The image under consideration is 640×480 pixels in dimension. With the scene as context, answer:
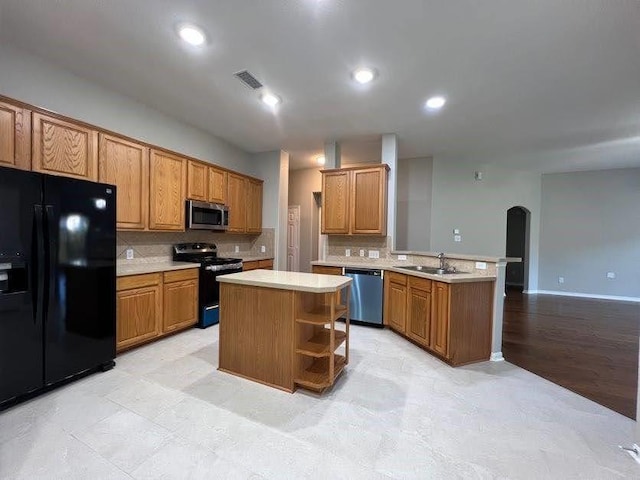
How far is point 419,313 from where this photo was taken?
3186 millimetres

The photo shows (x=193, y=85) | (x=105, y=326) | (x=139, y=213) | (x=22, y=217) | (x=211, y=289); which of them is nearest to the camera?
(x=22, y=217)

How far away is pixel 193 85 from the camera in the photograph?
2.96 m

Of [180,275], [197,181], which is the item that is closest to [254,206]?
[197,181]

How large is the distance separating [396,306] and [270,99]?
2958 mm

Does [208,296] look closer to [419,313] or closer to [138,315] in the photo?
[138,315]

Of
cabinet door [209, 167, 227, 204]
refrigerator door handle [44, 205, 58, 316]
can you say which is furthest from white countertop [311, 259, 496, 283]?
refrigerator door handle [44, 205, 58, 316]

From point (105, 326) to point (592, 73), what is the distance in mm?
4999

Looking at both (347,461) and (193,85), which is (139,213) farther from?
(347,461)

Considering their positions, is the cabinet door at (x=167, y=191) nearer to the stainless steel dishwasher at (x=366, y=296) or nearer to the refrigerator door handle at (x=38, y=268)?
the refrigerator door handle at (x=38, y=268)

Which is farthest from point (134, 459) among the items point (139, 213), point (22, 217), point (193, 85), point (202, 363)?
point (193, 85)

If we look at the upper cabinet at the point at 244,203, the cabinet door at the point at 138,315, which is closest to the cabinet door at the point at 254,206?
the upper cabinet at the point at 244,203

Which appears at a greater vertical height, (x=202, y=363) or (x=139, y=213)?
(x=139, y=213)

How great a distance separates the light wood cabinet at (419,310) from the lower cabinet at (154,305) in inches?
106

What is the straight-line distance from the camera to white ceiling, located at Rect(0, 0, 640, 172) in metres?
1.96
